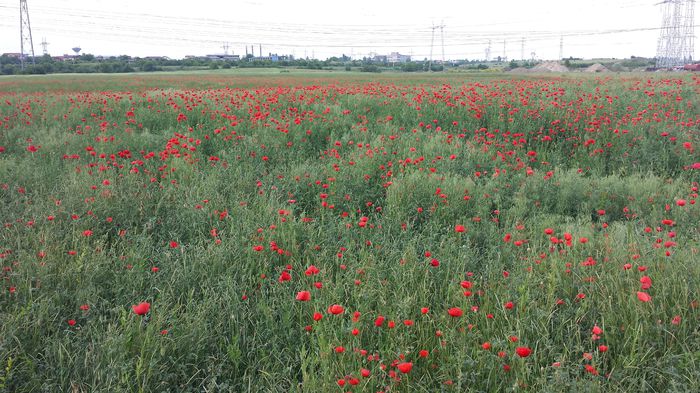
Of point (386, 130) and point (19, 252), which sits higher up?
point (386, 130)

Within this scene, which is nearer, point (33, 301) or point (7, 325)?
point (7, 325)

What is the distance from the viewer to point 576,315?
2.76 m

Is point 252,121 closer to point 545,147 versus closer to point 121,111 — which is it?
point 121,111

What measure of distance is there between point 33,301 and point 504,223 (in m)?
4.13

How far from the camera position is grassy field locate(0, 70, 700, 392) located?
8.21 feet

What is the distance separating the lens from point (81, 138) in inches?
310

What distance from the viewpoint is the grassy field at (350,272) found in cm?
250

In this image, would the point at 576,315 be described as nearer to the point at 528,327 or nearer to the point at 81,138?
the point at 528,327

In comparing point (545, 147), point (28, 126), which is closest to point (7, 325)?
point (545, 147)

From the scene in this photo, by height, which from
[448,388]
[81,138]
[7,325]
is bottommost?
[448,388]

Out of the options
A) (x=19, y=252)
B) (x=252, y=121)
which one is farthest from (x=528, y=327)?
(x=252, y=121)

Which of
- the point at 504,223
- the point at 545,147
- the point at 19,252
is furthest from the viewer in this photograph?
the point at 545,147

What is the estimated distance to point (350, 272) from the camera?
3.47 meters

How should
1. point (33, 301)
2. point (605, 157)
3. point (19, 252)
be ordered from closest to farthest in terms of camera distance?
point (33, 301), point (19, 252), point (605, 157)
